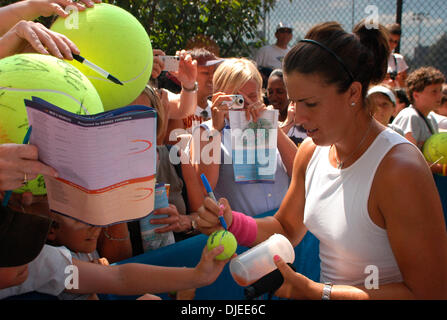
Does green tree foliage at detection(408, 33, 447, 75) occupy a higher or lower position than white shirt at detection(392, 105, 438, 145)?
higher

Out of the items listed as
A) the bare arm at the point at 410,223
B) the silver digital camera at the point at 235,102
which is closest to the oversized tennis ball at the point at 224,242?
the bare arm at the point at 410,223

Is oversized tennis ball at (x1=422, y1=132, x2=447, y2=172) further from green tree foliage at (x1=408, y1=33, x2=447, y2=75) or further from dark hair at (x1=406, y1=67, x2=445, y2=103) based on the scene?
green tree foliage at (x1=408, y1=33, x2=447, y2=75)

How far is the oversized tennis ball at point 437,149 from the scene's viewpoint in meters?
3.77

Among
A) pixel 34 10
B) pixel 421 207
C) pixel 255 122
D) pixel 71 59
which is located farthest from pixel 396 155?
pixel 34 10

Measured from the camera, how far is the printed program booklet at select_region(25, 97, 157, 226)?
0.91m

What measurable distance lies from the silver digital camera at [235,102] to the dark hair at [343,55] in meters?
0.90

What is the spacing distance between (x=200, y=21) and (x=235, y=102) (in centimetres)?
290

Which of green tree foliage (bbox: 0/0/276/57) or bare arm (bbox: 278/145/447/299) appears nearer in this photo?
bare arm (bbox: 278/145/447/299)

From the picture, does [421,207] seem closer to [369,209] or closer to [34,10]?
[369,209]

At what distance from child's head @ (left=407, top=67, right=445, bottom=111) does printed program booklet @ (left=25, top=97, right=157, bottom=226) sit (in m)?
4.17

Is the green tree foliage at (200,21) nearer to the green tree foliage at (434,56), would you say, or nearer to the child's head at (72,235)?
the green tree foliage at (434,56)

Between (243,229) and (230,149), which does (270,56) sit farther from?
(243,229)

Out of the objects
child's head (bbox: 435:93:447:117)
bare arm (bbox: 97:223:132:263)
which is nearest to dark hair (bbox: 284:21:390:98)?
bare arm (bbox: 97:223:132:263)

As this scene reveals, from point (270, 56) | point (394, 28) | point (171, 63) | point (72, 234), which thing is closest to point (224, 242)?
point (72, 234)
